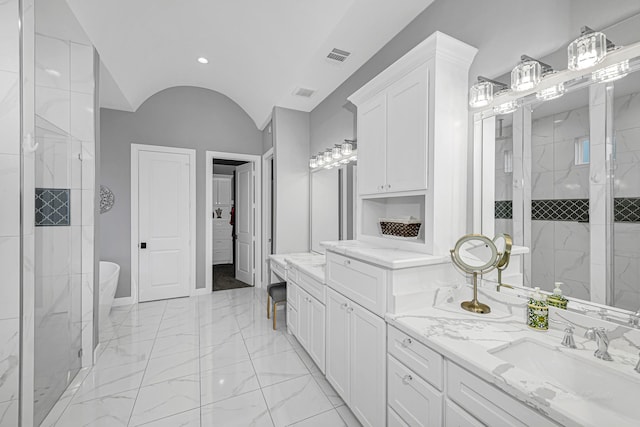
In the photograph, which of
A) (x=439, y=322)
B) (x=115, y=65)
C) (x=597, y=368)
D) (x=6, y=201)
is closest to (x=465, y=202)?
(x=439, y=322)

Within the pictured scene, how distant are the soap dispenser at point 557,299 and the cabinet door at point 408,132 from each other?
31.0 inches

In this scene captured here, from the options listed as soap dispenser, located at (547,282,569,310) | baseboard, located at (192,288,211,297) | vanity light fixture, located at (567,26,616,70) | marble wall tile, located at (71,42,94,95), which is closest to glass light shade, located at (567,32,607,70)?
vanity light fixture, located at (567,26,616,70)

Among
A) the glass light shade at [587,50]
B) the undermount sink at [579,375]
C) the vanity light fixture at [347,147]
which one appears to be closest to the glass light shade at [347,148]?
the vanity light fixture at [347,147]

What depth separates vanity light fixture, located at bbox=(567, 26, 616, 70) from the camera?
42.6 inches

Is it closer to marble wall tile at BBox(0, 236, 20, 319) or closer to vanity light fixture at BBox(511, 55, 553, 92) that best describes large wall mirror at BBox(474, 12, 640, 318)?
vanity light fixture at BBox(511, 55, 553, 92)

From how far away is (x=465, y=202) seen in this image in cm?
171

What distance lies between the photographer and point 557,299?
125 cm

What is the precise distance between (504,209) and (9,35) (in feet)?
8.88

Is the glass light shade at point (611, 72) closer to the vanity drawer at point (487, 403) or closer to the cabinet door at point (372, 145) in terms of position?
the cabinet door at point (372, 145)

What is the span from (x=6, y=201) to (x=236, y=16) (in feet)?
7.55

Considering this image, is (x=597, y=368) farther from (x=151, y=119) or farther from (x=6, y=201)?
(x=151, y=119)

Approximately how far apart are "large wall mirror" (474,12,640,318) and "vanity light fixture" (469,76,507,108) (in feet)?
0.33

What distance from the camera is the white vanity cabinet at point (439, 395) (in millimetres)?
883

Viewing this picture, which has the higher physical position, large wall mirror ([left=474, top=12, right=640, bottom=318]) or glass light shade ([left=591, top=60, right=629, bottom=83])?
glass light shade ([left=591, top=60, right=629, bottom=83])
